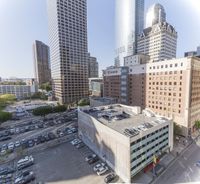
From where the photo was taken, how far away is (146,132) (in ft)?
99.8

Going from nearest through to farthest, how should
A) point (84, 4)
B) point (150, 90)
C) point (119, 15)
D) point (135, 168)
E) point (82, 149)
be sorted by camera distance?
point (135, 168)
point (82, 149)
point (150, 90)
point (84, 4)
point (119, 15)

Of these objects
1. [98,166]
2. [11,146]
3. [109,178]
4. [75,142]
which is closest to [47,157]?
[75,142]

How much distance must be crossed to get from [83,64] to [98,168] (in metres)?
94.9

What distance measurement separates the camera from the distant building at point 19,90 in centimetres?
14500

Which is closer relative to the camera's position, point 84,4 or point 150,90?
point 150,90

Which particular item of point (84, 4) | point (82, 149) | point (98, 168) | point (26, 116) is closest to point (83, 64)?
point (84, 4)

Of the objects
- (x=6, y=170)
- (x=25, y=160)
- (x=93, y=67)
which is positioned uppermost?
(x=93, y=67)

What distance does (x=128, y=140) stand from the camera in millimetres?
26312

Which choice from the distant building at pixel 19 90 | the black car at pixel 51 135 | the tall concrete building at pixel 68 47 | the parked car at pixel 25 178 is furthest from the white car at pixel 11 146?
the distant building at pixel 19 90

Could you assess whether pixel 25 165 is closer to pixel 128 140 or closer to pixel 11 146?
pixel 11 146

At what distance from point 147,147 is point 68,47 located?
97611mm

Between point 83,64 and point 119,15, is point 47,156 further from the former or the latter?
point 119,15

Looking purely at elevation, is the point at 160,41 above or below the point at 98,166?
above

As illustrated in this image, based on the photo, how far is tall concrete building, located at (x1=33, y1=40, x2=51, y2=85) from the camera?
7052 inches
